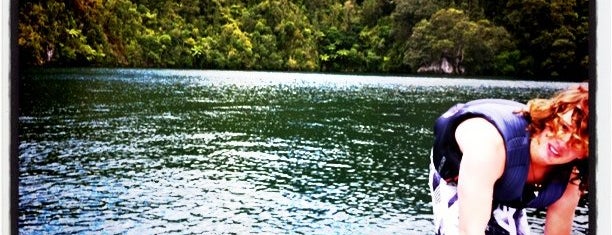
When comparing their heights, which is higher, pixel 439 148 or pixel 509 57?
pixel 509 57

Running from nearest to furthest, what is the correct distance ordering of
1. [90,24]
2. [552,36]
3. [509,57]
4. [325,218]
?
[552,36]
[509,57]
[90,24]
[325,218]

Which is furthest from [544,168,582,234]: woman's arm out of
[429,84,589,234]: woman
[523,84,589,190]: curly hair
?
[523,84,589,190]: curly hair

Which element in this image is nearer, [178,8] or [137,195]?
[178,8]

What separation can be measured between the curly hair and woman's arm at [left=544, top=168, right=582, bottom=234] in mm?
133

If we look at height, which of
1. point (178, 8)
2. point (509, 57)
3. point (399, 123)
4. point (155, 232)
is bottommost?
point (155, 232)

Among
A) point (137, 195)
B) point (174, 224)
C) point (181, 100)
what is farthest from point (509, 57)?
point (137, 195)

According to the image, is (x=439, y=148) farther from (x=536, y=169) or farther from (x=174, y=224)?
(x=174, y=224)

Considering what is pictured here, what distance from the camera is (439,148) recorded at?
1.45m

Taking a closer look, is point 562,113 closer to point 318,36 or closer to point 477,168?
point 477,168

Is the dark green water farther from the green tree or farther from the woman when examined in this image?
the woman

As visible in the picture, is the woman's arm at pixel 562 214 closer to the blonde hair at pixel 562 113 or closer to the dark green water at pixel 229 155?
the blonde hair at pixel 562 113

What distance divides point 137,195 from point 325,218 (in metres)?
2.22

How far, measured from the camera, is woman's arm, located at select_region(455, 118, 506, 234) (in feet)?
4.09

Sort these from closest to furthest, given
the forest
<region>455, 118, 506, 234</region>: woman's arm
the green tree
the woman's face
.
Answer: <region>455, 118, 506, 234</region>: woman's arm < the woman's face < the forest < the green tree
